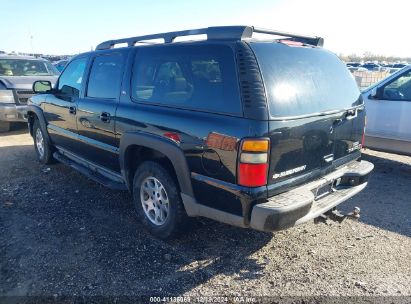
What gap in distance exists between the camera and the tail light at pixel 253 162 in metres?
2.49

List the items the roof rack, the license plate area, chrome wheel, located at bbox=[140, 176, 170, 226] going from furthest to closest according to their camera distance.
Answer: chrome wheel, located at bbox=[140, 176, 170, 226], the license plate area, the roof rack

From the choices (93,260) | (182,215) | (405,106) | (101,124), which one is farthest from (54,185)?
(405,106)

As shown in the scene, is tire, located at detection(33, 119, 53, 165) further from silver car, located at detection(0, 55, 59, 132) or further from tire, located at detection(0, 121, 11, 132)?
tire, located at detection(0, 121, 11, 132)

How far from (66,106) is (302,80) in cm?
323

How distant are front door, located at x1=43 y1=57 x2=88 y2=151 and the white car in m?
4.52

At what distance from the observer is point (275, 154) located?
→ 8.50 feet

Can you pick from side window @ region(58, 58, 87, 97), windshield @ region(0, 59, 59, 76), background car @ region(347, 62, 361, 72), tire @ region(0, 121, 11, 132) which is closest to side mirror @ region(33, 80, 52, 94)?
side window @ region(58, 58, 87, 97)

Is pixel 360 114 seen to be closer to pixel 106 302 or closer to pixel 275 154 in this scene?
pixel 275 154

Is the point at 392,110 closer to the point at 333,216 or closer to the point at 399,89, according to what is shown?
the point at 399,89

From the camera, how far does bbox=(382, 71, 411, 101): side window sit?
5.41 m

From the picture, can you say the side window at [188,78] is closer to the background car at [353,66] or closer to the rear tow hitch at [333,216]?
the rear tow hitch at [333,216]

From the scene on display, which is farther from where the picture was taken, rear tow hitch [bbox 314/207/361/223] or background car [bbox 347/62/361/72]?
background car [bbox 347/62/361/72]

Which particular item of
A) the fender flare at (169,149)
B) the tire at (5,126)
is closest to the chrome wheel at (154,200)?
the fender flare at (169,149)

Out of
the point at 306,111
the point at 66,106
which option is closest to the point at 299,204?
the point at 306,111
